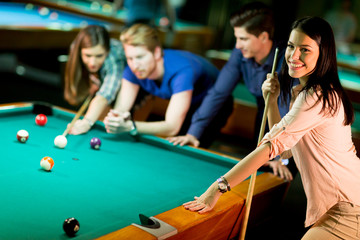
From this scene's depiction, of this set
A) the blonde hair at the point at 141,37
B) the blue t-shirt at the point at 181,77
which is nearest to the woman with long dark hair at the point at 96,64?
the blue t-shirt at the point at 181,77

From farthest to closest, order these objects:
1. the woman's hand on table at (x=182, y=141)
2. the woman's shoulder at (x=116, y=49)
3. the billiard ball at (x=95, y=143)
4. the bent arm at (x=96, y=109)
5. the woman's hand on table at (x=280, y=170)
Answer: the woman's shoulder at (x=116, y=49) → the bent arm at (x=96, y=109) → the woman's hand on table at (x=182, y=141) → the billiard ball at (x=95, y=143) → the woman's hand on table at (x=280, y=170)

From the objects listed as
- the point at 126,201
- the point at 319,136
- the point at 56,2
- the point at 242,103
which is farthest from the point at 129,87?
the point at 56,2

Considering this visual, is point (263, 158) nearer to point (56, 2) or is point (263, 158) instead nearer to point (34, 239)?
point (34, 239)

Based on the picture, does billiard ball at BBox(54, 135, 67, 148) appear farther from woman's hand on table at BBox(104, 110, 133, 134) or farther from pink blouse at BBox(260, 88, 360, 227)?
pink blouse at BBox(260, 88, 360, 227)

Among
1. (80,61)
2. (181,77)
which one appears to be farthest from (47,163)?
(80,61)

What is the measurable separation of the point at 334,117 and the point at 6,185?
1359 mm

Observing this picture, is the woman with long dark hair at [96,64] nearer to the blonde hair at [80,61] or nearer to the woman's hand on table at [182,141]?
the blonde hair at [80,61]

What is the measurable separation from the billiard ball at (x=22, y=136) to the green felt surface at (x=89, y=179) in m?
0.03

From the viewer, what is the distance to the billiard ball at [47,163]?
2.36m

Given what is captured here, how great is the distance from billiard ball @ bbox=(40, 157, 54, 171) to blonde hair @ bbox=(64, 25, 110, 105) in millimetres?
1399

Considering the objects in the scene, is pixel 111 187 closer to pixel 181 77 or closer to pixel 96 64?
pixel 181 77

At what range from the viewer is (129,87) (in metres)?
→ 3.66

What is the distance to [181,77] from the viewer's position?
3477 millimetres

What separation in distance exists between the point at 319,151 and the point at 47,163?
3.94ft
